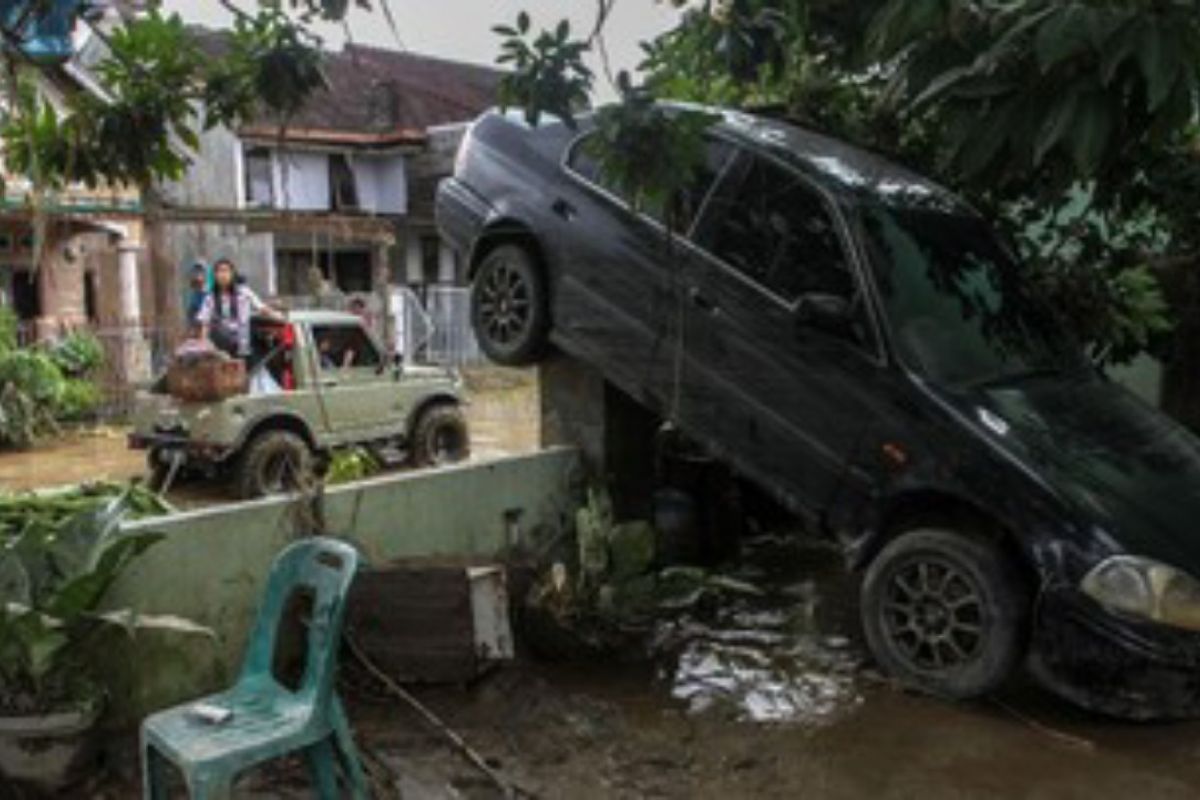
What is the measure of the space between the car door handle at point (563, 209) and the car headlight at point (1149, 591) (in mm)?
3327

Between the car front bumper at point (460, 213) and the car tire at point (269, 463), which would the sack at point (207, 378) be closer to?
the car tire at point (269, 463)


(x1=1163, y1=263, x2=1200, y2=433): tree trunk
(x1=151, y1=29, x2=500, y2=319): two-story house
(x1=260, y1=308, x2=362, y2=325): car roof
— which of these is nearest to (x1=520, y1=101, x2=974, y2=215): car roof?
(x1=1163, y1=263, x2=1200, y2=433): tree trunk

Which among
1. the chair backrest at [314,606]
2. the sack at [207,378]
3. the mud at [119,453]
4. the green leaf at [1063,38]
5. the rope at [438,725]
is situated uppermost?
the green leaf at [1063,38]

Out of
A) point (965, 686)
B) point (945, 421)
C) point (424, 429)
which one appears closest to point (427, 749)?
point (965, 686)

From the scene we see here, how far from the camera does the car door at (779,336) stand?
511 centimetres

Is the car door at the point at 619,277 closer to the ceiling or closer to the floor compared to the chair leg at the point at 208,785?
closer to the ceiling

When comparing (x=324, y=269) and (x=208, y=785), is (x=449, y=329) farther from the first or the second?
(x=208, y=785)

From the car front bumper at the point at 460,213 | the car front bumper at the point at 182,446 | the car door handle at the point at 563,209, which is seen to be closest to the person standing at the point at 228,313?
the car front bumper at the point at 182,446

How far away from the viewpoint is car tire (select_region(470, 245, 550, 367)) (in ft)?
21.2

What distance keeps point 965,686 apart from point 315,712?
2.69 meters

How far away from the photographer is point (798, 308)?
→ 5105 millimetres

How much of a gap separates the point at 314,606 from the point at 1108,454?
3.31 metres

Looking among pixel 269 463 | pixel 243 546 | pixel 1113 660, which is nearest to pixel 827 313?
pixel 1113 660

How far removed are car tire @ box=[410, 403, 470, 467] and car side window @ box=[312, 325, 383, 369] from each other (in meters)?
0.85
